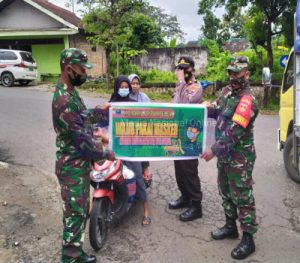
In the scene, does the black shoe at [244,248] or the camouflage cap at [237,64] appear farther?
the black shoe at [244,248]

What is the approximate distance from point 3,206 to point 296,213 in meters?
3.59

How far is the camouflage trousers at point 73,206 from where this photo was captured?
3250 mm

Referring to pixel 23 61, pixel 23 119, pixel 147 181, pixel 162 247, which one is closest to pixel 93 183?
pixel 162 247

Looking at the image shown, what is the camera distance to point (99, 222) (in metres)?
3.78

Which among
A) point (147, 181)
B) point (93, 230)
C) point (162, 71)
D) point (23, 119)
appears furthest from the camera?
point (162, 71)

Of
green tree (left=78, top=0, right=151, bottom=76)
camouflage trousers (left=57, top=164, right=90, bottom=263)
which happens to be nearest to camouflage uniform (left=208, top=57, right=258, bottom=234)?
camouflage trousers (left=57, top=164, right=90, bottom=263)

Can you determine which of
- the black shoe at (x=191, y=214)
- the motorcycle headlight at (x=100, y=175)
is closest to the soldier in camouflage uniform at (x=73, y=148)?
the motorcycle headlight at (x=100, y=175)

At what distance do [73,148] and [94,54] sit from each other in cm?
1964

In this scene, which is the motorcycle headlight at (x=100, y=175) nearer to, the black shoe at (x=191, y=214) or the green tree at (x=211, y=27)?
the black shoe at (x=191, y=214)

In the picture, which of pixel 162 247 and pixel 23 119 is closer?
pixel 162 247

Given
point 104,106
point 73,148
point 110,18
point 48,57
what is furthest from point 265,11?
point 48,57

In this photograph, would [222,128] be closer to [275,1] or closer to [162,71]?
[275,1]

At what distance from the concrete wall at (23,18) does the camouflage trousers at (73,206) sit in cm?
1932

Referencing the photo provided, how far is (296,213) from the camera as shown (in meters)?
4.62
